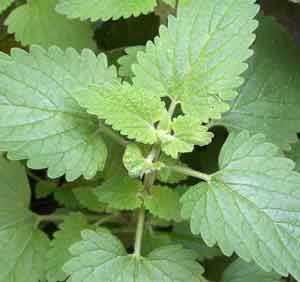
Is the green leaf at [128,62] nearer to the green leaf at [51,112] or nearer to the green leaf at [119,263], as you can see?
the green leaf at [51,112]

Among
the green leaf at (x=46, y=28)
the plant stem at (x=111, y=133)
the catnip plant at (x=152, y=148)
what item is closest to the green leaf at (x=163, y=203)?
the catnip plant at (x=152, y=148)

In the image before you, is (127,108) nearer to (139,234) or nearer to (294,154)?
(139,234)

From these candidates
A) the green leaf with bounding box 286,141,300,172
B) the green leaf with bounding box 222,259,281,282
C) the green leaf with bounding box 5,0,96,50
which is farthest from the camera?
the green leaf with bounding box 5,0,96,50

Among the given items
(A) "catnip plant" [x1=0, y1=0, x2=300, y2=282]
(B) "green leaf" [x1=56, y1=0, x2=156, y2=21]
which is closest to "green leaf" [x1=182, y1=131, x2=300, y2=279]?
(A) "catnip plant" [x1=0, y1=0, x2=300, y2=282]

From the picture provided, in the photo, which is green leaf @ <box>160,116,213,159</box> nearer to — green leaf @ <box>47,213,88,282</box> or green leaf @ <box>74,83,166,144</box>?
green leaf @ <box>74,83,166,144</box>

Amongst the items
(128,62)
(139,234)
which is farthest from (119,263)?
(128,62)

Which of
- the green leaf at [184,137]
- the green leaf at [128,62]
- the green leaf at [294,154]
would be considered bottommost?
the green leaf at [294,154]
